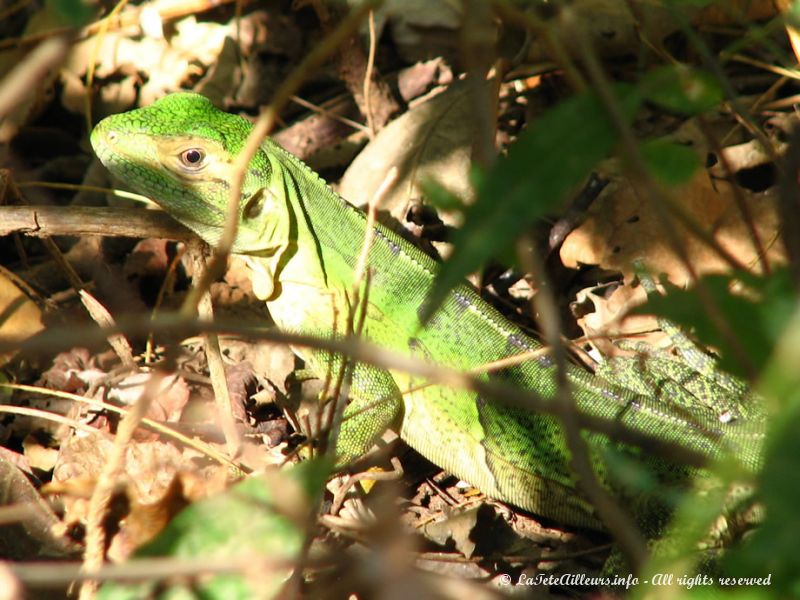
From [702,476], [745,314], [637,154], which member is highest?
[637,154]

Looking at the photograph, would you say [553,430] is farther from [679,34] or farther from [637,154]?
[679,34]

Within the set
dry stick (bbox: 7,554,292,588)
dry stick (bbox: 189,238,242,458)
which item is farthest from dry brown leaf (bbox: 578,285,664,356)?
dry stick (bbox: 7,554,292,588)

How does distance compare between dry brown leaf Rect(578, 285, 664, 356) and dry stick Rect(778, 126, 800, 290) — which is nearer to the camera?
dry stick Rect(778, 126, 800, 290)

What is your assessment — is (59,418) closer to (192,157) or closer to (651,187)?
(192,157)

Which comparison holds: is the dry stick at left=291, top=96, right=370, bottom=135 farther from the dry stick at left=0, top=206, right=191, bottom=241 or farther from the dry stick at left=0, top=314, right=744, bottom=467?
the dry stick at left=0, top=314, right=744, bottom=467

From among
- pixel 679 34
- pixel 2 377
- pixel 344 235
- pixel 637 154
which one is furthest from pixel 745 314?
pixel 679 34

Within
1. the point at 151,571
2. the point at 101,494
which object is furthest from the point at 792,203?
the point at 101,494
